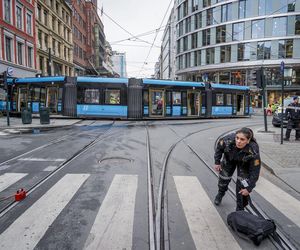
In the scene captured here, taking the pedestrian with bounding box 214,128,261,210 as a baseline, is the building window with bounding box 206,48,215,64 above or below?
above

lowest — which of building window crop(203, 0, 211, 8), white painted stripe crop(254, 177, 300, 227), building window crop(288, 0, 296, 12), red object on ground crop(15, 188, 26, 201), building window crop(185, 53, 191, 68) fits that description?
white painted stripe crop(254, 177, 300, 227)

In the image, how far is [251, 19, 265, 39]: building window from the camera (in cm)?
4859

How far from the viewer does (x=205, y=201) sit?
18.5 feet

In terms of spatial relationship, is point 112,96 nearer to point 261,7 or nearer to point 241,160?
point 241,160

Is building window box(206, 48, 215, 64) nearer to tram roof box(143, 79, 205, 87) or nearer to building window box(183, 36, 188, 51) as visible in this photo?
building window box(183, 36, 188, 51)

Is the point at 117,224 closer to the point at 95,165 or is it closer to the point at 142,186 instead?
the point at 142,186

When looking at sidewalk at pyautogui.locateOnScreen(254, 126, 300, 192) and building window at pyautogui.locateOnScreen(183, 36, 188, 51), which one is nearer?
sidewalk at pyautogui.locateOnScreen(254, 126, 300, 192)

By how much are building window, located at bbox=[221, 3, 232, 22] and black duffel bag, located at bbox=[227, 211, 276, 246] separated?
51.7m

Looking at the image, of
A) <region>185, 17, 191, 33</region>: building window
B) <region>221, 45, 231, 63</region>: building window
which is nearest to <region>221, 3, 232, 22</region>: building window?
<region>221, 45, 231, 63</region>: building window

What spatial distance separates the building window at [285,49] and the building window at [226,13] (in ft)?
30.2

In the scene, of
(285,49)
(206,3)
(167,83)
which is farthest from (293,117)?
(206,3)

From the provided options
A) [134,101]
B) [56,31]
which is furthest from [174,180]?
[56,31]

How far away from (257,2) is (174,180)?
48640mm

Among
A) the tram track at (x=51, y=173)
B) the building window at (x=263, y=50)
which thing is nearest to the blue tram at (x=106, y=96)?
the tram track at (x=51, y=173)
